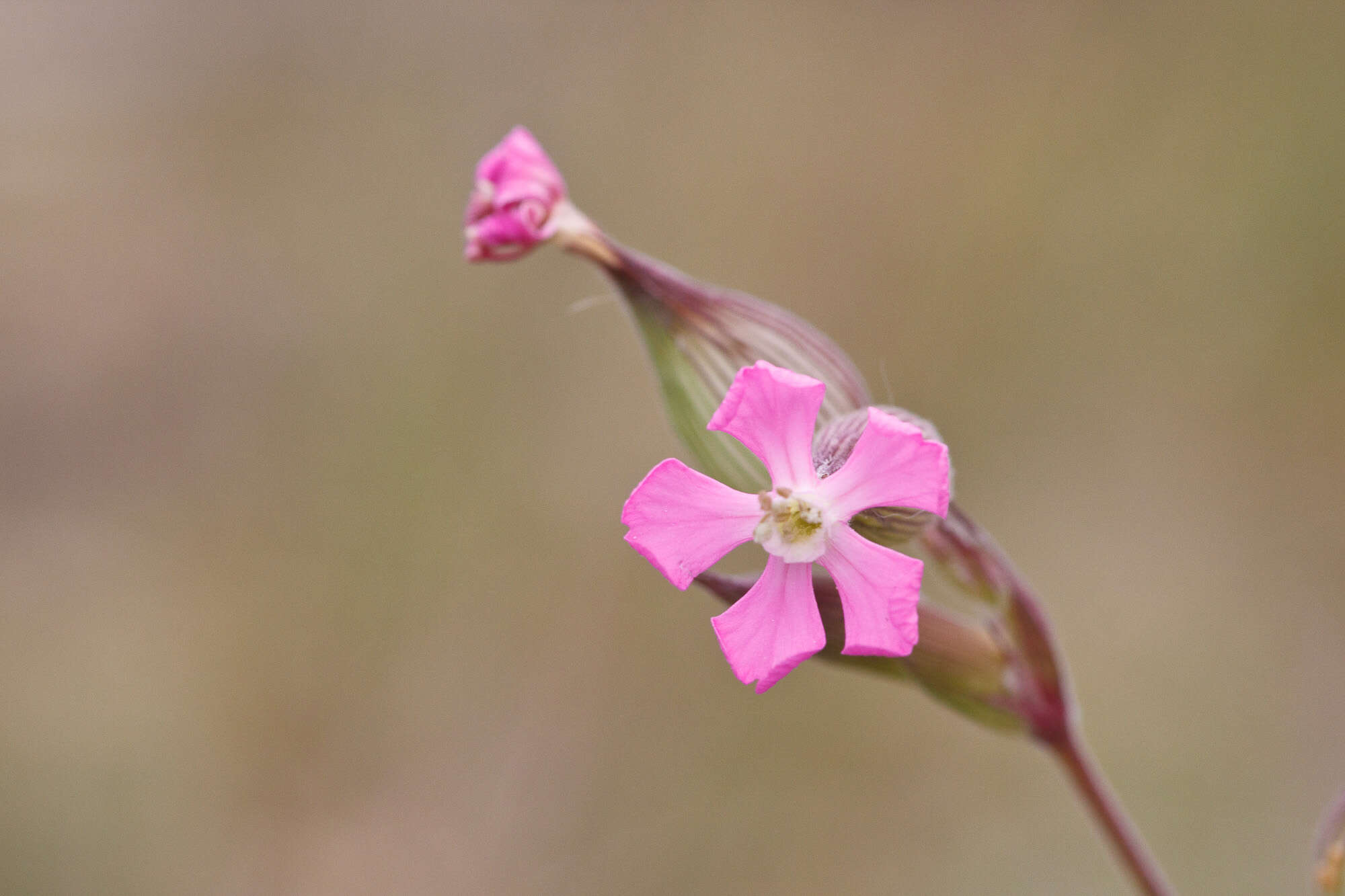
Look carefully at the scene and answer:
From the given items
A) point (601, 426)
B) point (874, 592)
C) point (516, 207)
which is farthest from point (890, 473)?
point (601, 426)

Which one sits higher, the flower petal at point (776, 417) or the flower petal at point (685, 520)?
the flower petal at point (776, 417)

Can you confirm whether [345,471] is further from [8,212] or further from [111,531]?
[8,212]

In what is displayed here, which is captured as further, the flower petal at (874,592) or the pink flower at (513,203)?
the pink flower at (513,203)

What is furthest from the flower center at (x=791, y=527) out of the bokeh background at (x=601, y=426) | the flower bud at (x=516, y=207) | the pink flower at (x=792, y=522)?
the bokeh background at (x=601, y=426)

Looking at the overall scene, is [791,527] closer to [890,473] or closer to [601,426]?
[890,473]

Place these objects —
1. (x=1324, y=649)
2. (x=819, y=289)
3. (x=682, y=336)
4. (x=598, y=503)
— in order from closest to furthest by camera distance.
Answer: (x=682, y=336) < (x=1324, y=649) < (x=598, y=503) < (x=819, y=289)

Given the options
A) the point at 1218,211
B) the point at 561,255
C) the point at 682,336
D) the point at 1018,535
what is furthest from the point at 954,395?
the point at 682,336

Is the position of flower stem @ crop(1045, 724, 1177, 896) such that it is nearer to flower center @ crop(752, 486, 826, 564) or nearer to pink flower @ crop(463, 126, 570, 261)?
flower center @ crop(752, 486, 826, 564)

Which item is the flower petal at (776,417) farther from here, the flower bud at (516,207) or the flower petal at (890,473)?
the flower bud at (516,207)
